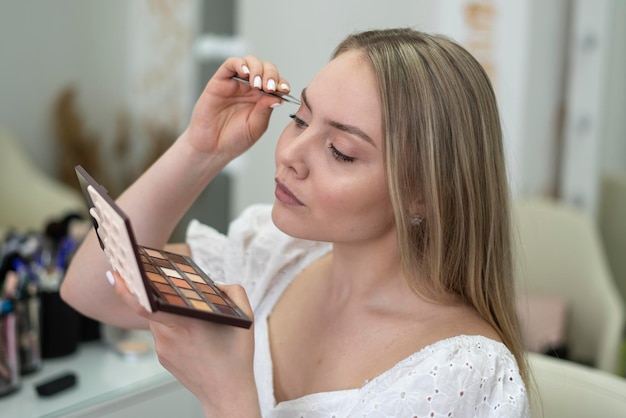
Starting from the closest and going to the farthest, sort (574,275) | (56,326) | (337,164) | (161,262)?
(161,262) < (337,164) < (56,326) < (574,275)

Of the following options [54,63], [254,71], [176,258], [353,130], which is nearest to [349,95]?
[353,130]

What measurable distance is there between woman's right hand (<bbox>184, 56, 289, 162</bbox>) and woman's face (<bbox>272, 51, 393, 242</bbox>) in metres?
0.15

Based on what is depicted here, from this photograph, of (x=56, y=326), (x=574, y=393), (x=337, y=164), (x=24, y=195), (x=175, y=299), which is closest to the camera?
(x=175, y=299)

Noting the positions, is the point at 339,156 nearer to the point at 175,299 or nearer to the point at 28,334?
the point at 175,299

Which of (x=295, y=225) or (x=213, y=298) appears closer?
(x=213, y=298)

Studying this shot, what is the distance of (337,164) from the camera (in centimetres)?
81

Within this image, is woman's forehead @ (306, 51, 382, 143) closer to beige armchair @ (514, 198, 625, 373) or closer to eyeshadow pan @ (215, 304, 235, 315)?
eyeshadow pan @ (215, 304, 235, 315)

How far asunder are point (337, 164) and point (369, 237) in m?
0.11

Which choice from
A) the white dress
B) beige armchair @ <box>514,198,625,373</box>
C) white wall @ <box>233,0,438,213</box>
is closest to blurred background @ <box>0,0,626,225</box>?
white wall @ <box>233,0,438,213</box>

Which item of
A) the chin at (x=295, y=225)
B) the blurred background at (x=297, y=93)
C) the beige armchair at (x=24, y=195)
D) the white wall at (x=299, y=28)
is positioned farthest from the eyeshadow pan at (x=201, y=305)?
the beige armchair at (x=24, y=195)

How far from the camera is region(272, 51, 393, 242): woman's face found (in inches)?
31.7

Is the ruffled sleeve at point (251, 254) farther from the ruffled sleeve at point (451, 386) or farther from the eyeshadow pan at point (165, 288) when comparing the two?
the eyeshadow pan at point (165, 288)

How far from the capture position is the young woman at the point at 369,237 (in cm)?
77

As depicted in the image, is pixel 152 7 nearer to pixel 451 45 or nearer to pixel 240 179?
pixel 240 179
